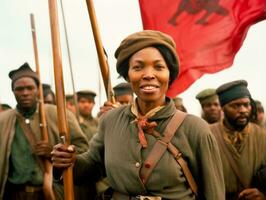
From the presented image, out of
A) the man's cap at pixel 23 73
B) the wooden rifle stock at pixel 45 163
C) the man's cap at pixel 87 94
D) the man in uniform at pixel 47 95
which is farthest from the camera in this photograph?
the man's cap at pixel 87 94

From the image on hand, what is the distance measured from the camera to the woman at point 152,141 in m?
3.70

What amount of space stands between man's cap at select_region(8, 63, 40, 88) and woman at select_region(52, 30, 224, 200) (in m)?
3.55

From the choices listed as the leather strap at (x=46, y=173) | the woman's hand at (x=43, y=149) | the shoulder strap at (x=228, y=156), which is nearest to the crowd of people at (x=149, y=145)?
the shoulder strap at (x=228, y=156)

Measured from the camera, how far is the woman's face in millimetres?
3783

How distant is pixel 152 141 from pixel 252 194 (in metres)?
2.21

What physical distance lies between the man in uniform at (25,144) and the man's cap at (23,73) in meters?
0.06

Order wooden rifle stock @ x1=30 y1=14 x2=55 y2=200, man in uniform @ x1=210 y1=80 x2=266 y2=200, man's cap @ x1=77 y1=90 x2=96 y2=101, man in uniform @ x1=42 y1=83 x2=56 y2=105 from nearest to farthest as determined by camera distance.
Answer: man in uniform @ x1=210 y1=80 x2=266 y2=200 → wooden rifle stock @ x1=30 y1=14 x2=55 y2=200 → man in uniform @ x1=42 y1=83 x2=56 y2=105 → man's cap @ x1=77 y1=90 x2=96 y2=101

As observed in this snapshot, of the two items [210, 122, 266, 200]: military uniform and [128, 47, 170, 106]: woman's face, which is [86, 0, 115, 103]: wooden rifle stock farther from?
[210, 122, 266, 200]: military uniform

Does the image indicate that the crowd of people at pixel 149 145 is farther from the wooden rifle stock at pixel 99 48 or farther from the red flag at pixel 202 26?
the red flag at pixel 202 26

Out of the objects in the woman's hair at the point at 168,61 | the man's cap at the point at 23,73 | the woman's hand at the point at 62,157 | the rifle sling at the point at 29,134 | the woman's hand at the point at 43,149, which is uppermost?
the man's cap at the point at 23,73

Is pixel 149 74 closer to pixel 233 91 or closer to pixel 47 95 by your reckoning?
pixel 233 91

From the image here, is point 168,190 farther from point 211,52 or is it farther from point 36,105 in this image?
point 36,105

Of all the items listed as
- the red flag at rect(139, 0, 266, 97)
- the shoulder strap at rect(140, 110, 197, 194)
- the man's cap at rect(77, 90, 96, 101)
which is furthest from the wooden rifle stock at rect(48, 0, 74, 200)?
the man's cap at rect(77, 90, 96, 101)

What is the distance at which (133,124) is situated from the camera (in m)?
3.92
